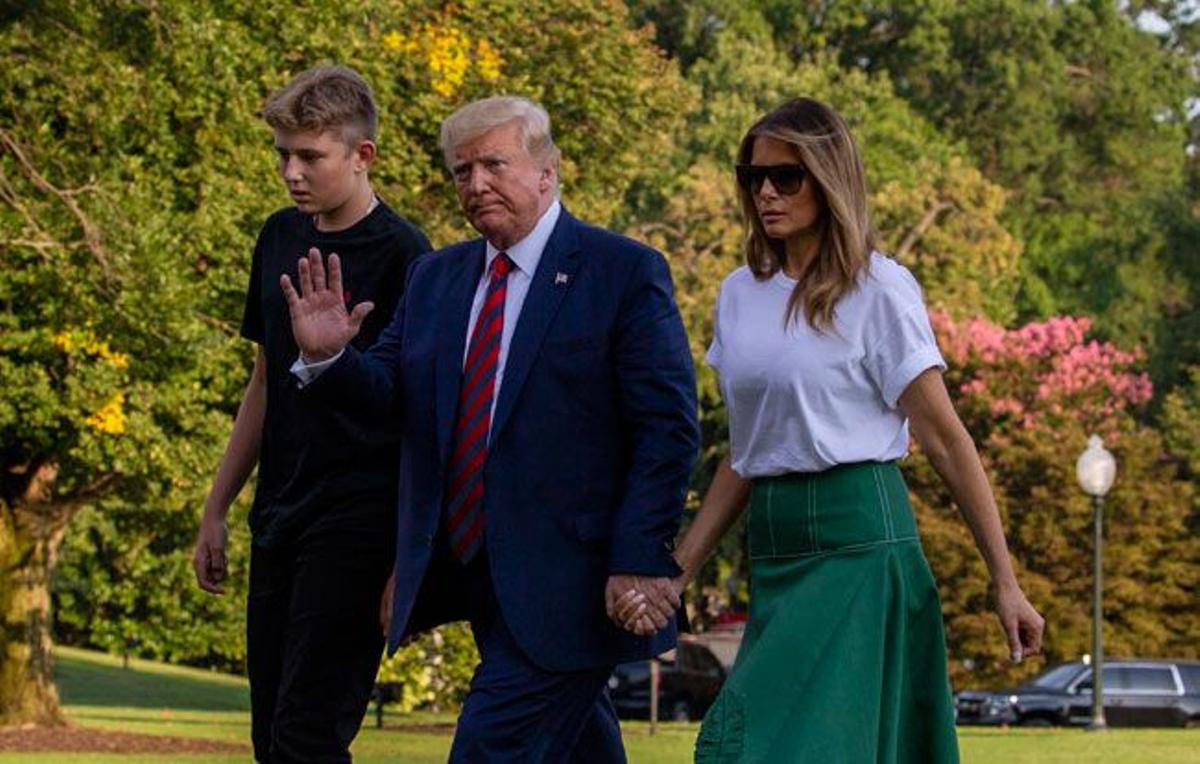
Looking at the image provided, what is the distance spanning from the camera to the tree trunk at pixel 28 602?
2716 cm

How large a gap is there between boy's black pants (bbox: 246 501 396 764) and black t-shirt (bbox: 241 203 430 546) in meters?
0.06

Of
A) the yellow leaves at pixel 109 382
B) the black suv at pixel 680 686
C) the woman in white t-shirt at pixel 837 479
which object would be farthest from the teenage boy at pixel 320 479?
the black suv at pixel 680 686

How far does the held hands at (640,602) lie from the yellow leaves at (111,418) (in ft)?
57.7

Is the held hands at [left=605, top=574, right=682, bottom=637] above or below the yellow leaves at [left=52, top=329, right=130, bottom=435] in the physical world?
below

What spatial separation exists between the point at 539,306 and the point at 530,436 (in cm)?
31

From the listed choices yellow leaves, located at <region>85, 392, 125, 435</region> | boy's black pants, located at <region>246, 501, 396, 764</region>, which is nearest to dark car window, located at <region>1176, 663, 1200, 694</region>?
yellow leaves, located at <region>85, 392, 125, 435</region>

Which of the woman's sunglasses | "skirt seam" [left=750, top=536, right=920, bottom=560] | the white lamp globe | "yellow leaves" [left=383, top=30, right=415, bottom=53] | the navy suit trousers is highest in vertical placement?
"yellow leaves" [left=383, top=30, right=415, bottom=53]

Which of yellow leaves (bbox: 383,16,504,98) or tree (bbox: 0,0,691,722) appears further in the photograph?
yellow leaves (bbox: 383,16,504,98)

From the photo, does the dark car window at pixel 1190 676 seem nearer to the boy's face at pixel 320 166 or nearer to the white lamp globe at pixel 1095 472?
the white lamp globe at pixel 1095 472

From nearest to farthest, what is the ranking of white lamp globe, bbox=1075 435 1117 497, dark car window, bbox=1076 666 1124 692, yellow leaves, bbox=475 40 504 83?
yellow leaves, bbox=475 40 504 83, white lamp globe, bbox=1075 435 1117 497, dark car window, bbox=1076 666 1124 692

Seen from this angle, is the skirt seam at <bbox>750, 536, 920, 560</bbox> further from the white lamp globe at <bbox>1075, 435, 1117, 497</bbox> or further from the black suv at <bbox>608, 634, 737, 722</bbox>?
the black suv at <bbox>608, 634, 737, 722</bbox>

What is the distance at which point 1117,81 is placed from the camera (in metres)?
68.4

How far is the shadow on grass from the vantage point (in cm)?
4291

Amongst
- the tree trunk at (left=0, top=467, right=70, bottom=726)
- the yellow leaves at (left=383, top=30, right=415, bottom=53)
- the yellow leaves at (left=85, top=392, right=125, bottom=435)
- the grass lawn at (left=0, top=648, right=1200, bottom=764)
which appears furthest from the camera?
the yellow leaves at (left=383, top=30, right=415, bottom=53)
